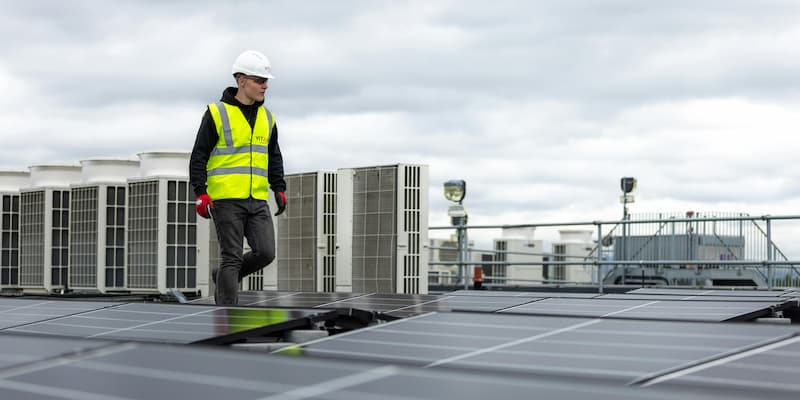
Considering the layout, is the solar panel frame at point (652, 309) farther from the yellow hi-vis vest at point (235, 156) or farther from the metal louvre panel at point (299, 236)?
the metal louvre panel at point (299, 236)

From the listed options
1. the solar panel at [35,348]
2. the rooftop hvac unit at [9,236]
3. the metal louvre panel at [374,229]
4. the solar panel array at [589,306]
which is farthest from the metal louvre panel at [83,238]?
the solar panel at [35,348]

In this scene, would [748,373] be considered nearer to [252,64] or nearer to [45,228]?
[252,64]

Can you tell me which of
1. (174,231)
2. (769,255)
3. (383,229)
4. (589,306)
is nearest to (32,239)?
(174,231)

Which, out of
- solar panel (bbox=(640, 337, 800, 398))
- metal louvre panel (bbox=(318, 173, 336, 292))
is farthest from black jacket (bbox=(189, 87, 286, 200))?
metal louvre panel (bbox=(318, 173, 336, 292))

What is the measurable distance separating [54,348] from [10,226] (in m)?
20.7

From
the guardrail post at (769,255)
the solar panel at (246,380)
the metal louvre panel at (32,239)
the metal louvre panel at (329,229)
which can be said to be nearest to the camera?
the solar panel at (246,380)

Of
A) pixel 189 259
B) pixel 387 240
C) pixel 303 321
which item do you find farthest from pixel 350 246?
Answer: pixel 303 321

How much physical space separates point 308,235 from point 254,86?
8108 millimetres

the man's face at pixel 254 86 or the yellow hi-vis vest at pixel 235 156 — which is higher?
the man's face at pixel 254 86

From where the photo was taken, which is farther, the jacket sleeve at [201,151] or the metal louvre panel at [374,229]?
the metal louvre panel at [374,229]

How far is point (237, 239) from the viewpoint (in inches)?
281

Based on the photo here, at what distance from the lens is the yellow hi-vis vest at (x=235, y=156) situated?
711cm

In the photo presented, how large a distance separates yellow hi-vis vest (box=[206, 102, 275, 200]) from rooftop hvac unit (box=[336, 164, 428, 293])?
6482 mm

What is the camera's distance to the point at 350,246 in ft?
47.6
